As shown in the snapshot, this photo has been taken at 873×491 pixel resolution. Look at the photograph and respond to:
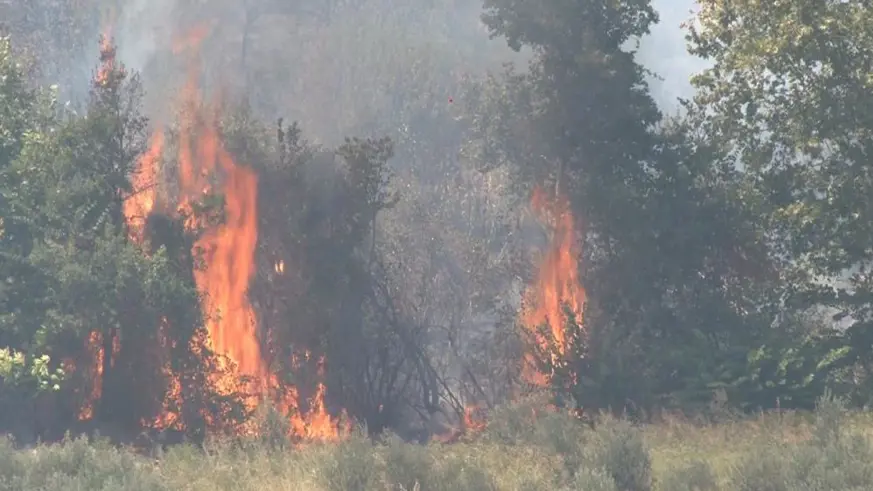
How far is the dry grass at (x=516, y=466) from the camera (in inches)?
387

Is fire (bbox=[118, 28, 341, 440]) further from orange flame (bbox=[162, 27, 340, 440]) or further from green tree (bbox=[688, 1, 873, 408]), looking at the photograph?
green tree (bbox=[688, 1, 873, 408])

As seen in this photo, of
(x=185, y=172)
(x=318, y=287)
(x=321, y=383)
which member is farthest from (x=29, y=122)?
(x=321, y=383)

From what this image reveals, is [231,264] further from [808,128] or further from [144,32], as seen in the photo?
[144,32]

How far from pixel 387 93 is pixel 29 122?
101ft

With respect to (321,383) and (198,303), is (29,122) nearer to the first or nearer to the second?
(198,303)

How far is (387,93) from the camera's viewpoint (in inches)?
2136

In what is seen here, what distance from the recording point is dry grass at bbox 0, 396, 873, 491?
982cm

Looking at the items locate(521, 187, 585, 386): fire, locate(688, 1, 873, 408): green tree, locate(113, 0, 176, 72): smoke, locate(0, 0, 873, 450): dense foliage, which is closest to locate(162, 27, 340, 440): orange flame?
locate(0, 0, 873, 450): dense foliage

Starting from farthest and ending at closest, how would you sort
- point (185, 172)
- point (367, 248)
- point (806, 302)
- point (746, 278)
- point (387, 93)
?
point (387, 93) → point (367, 248) → point (185, 172) → point (746, 278) → point (806, 302)

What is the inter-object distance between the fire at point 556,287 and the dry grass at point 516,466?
1362cm

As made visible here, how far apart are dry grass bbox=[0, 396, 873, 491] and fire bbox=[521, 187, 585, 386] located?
536 inches

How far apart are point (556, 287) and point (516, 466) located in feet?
56.7

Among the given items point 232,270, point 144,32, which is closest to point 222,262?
point 232,270

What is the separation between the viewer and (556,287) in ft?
96.1
